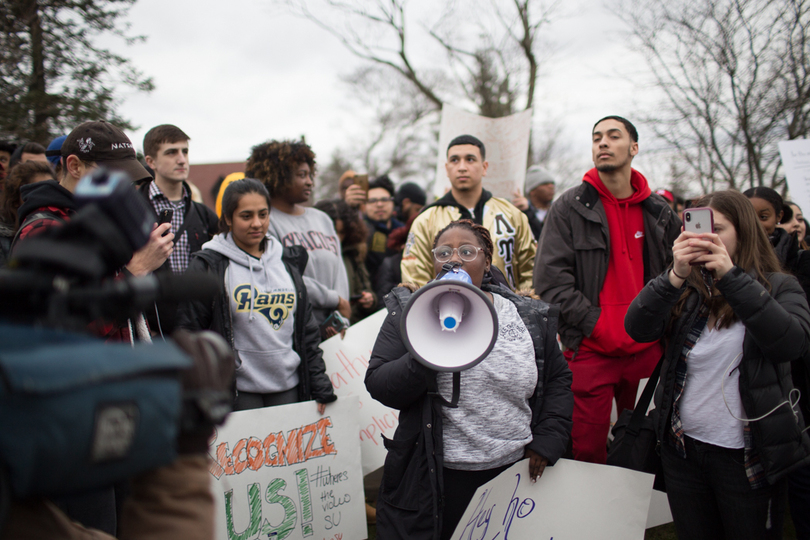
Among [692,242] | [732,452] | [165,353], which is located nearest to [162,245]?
[165,353]

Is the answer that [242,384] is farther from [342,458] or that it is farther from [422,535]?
[422,535]

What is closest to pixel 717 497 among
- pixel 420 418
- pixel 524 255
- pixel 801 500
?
pixel 801 500

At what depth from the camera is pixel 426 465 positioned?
2084mm

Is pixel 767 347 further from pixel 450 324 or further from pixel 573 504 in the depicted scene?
pixel 450 324

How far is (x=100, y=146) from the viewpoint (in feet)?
7.02

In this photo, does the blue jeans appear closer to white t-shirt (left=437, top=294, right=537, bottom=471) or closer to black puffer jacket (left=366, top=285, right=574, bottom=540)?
black puffer jacket (left=366, top=285, right=574, bottom=540)

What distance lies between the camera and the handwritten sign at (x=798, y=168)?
435 centimetres

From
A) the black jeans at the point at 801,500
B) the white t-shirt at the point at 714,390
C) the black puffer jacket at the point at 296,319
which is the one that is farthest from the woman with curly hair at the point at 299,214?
the black jeans at the point at 801,500

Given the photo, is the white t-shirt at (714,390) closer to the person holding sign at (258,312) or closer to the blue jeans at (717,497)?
the blue jeans at (717,497)

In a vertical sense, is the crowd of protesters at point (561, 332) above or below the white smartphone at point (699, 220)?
below

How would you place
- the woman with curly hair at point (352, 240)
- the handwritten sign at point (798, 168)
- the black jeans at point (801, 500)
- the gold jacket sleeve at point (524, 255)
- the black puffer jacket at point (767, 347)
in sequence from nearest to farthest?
the black puffer jacket at point (767, 347)
the black jeans at point (801, 500)
the gold jacket sleeve at point (524, 255)
the handwritten sign at point (798, 168)
the woman with curly hair at point (352, 240)

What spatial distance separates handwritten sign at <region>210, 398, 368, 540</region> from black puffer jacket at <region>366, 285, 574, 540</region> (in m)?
0.81

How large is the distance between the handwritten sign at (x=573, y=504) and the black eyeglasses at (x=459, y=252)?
2.75 feet

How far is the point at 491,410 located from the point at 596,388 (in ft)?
4.14
